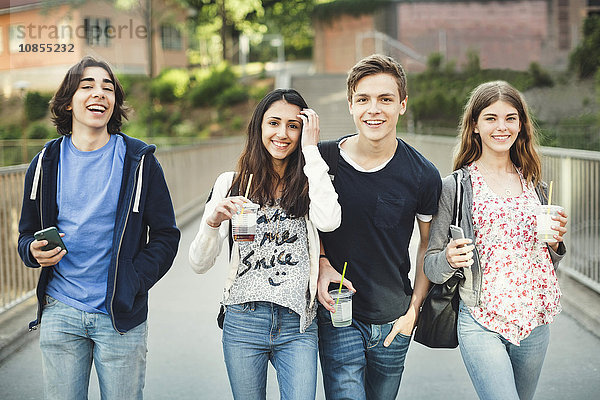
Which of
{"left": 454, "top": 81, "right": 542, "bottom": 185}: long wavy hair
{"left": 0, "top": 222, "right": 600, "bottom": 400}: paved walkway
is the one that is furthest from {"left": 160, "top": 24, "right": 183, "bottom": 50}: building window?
{"left": 454, "top": 81, "right": 542, "bottom": 185}: long wavy hair

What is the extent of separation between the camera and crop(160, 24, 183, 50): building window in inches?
1923

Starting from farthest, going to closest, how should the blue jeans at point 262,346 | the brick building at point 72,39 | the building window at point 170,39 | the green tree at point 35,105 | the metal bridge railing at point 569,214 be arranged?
the building window at point 170,39 → the green tree at point 35,105 → the brick building at point 72,39 → the metal bridge railing at point 569,214 → the blue jeans at point 262,346

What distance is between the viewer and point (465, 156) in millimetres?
3764

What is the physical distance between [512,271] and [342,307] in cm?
81

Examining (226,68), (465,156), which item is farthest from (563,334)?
(226,68)

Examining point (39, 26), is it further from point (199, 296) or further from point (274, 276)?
point (274, 276)

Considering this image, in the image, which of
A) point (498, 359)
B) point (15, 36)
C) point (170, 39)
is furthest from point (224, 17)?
point (498, 359)

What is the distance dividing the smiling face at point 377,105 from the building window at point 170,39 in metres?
46.8

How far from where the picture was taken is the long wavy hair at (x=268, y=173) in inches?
134

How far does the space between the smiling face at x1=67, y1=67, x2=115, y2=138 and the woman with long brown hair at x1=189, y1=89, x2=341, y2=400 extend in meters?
0.63

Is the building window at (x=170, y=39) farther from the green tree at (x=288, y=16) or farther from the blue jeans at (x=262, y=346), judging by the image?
the blue jeans at (x=262, y=346)

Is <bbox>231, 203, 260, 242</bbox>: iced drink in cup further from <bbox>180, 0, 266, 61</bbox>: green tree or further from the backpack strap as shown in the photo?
<bbox>180, 0, 266, 61</bbox>: green tree

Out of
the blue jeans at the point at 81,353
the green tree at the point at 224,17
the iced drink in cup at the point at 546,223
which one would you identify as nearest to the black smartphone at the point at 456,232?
the iced drink in cup at the point at 546,223

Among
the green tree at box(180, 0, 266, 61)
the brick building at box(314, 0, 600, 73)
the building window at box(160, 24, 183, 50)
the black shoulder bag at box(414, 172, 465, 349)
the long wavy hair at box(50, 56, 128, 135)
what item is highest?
the green tree at box(180, 0, 266, 61)
